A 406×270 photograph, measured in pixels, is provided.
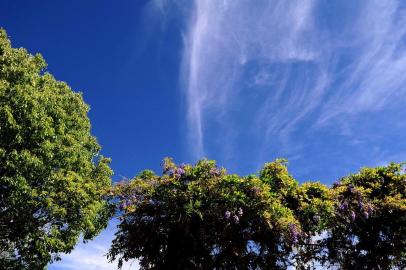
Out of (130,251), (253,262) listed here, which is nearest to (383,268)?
(253,262)

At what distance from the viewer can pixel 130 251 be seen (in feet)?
49.1

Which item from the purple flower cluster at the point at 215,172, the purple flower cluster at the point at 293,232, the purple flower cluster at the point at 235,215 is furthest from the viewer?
the purple flower cluster at the point at 215,172

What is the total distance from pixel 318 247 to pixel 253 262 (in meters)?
3.96

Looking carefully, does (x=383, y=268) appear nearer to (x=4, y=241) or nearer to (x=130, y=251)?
(x=130, y=251)

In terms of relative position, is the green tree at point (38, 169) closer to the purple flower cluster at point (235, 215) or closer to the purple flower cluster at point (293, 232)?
the purple flower cluster at point (235, 215)

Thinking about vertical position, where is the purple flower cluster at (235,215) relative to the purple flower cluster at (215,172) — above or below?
below

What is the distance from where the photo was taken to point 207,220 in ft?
47.5

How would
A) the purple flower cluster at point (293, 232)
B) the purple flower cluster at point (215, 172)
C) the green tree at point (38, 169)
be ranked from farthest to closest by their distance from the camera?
the green tree at point (38, 169), the purple flower cluster at point (215, 172), the purple flower cluster at point (293, 232)

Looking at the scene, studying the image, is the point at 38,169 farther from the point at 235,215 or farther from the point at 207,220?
the point at 235,215

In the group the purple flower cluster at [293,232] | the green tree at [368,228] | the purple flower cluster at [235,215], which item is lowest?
the purple flower cluster at [293,232]

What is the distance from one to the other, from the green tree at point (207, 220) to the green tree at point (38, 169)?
396 centimetres

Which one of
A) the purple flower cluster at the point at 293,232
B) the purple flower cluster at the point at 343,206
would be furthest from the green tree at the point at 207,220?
the purple flower cluster at the point at 343,206

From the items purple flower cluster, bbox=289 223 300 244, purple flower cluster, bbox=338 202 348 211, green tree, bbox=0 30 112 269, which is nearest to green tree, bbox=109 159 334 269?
purple flower cluster, bbox=289 223 300 244

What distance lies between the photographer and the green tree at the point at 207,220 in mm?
14070
